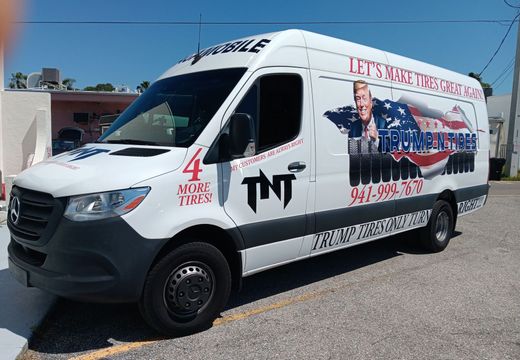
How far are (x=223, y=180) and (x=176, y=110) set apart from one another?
3.14 feet

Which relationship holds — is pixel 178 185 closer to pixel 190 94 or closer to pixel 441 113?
pixel 190 94

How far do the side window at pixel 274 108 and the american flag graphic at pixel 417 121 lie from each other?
19.0 inches

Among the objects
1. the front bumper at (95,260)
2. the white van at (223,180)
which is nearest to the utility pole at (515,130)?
the white van at (223,180)

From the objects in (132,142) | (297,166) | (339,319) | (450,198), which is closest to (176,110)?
(132,142)

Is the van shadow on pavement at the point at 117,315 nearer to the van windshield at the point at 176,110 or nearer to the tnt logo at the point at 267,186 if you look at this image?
the tnt logo at the point at 267,186

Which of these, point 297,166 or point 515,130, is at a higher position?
point 515,130

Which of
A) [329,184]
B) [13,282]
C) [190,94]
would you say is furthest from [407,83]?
[13,282]

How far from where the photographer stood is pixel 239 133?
3.87m

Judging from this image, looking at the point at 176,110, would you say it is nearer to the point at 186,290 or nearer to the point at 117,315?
the point at 186,290

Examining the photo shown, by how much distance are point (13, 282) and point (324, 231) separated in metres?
3.47

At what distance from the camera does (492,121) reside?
103ft

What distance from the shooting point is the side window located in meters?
4.24

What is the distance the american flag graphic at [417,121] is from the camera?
5148 mm

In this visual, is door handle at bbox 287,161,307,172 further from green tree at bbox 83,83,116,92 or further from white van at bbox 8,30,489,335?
green tree at bbox 83,83,116,92
